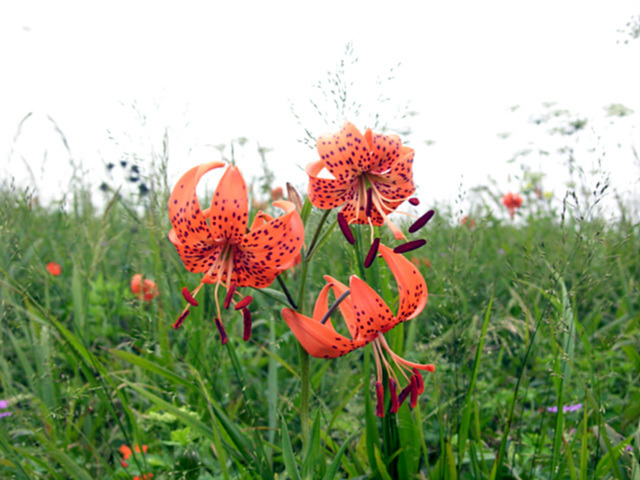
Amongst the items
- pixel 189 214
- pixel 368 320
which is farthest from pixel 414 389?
pixel 189 214

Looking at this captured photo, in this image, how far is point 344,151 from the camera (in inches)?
36.9

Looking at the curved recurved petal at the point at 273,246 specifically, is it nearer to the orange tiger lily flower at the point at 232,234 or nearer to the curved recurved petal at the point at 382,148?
the orange tiger lily flower at the point at 232,234

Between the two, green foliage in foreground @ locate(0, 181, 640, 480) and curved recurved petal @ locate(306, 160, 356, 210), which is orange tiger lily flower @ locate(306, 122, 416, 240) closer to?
curved recurved petal @ locate(306, 160, 356, 210)

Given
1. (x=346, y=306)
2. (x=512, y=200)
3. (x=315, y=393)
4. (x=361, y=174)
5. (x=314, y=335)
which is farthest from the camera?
(x=512, y=200)

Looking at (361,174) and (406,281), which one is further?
(361,174)

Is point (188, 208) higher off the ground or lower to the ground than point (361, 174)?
lower

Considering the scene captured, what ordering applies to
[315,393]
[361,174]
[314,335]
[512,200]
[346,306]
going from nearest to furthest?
[314,335]
[346,306]
[361,174]
[315,393]
[512,200]

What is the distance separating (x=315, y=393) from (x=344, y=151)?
0.59 meters

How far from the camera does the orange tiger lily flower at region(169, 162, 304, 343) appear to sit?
2.72ft

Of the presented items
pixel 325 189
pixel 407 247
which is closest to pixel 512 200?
pixel 325 189

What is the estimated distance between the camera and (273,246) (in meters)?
0.86

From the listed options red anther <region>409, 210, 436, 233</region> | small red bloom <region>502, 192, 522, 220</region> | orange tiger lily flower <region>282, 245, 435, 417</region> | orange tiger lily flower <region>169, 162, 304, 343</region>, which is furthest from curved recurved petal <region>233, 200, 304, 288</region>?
small red bloom <region>502, 192, 522, 220</region>

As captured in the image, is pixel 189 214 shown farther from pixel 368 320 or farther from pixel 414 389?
pixel 414 389

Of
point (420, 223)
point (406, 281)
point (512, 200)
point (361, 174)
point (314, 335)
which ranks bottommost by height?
point (314, 335)
